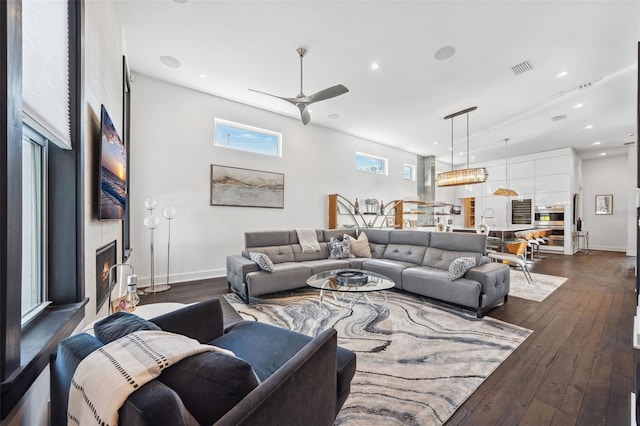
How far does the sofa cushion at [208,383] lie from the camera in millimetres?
700

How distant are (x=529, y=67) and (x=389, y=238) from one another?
3341 millimetres

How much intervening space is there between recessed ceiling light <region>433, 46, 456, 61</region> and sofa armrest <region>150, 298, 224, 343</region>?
13.2 feet

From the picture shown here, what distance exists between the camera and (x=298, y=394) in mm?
944

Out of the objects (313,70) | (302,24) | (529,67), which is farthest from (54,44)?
(529,67)

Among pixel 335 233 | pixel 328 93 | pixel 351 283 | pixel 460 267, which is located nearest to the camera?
pixel 351 283

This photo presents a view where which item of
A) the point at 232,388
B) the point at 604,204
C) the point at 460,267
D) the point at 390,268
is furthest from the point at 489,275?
the point at 604,204

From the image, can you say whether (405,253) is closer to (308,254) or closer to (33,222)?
(308,254)

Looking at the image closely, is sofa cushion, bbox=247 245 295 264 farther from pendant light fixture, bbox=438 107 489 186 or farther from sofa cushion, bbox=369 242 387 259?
pendant light fixture, bbox=438 107 489 186

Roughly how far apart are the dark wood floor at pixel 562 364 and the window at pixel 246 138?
9.34 ft

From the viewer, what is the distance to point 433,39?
3.29 metres

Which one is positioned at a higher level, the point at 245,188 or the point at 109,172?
the point at 245,188

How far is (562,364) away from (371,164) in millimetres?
6449

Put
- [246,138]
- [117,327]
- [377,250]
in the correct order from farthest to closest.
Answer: [246,138], [377,250], [117,327]

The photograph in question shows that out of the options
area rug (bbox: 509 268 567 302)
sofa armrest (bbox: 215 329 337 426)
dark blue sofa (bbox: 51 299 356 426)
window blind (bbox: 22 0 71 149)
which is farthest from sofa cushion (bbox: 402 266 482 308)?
window blind (bbox: 22 0 71 149)
